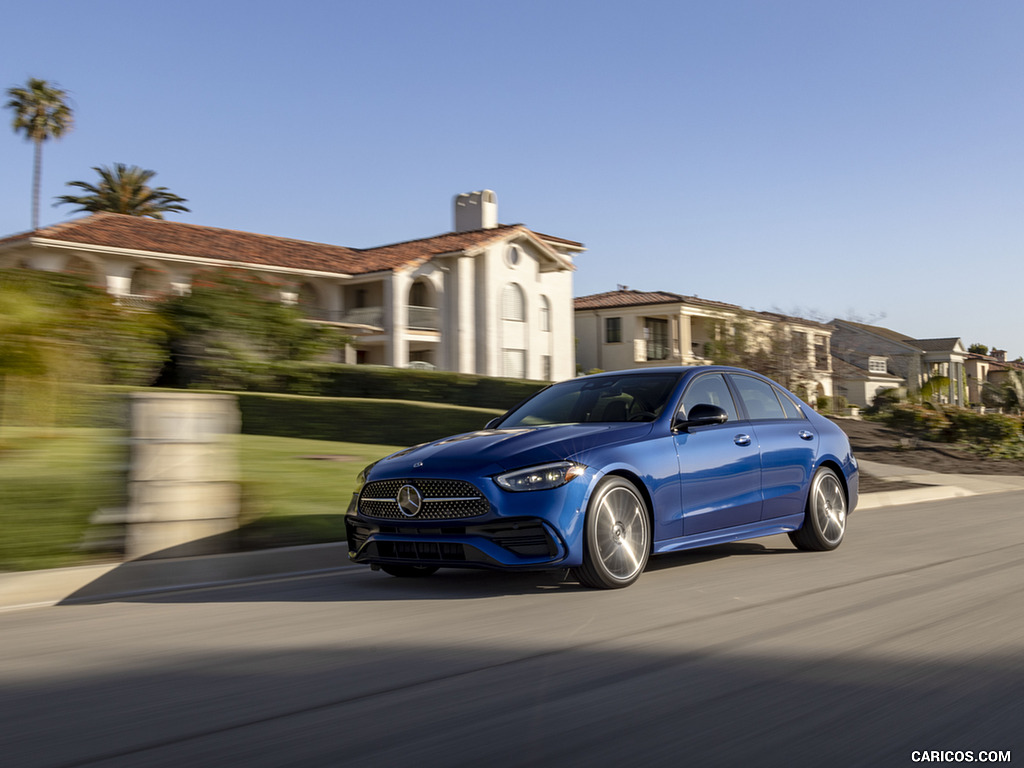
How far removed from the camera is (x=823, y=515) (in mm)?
8836

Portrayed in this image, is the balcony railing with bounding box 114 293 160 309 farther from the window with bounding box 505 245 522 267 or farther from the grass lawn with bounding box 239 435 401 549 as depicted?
the window with bounding box 505 245 522 267

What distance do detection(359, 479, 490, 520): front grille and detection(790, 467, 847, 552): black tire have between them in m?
3.46

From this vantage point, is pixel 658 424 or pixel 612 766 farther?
pixel 658 424

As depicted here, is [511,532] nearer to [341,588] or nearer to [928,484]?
[341,588]

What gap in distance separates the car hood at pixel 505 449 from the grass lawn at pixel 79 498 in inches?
70.0

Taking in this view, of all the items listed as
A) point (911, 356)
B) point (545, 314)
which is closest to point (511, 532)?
point (545, 314)

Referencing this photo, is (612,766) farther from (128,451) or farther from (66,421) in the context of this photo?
(66,421)

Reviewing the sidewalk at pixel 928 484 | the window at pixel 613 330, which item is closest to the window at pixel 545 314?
the window at pixel 613 330

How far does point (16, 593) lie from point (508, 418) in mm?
3751

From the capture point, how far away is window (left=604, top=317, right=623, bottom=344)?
5606 centimetres

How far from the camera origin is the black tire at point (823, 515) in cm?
868

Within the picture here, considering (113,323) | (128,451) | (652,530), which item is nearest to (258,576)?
(128,451)

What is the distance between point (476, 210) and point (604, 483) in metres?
40.9

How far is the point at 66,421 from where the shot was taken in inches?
499
